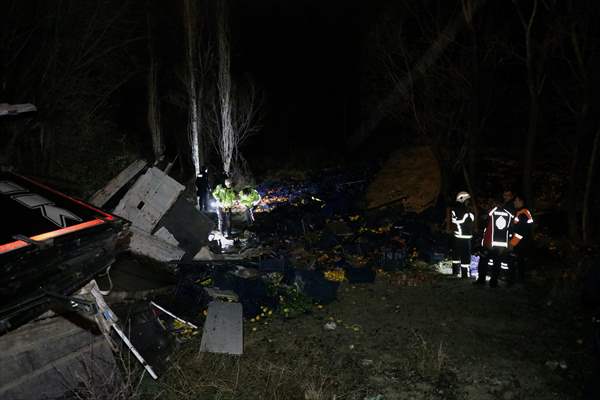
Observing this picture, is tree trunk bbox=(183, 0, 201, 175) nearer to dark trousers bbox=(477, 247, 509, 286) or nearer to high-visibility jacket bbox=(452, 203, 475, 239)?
high-visibility jacket bbox=(452, 203, 475, 239)

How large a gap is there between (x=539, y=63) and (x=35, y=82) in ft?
32.4

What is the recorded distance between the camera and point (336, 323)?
6141mm

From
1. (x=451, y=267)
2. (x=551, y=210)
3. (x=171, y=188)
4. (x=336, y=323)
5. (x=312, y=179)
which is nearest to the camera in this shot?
(x=336, y=323)

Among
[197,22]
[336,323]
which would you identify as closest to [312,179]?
[197,22]

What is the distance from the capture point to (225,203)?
34.0ft

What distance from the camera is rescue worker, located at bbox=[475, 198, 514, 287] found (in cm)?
705

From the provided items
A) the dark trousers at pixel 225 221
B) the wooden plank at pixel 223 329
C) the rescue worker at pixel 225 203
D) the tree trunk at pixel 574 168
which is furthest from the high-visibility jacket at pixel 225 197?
the tree trunk at pixel 574 168

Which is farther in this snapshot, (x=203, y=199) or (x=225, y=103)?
(x=225, y=103)

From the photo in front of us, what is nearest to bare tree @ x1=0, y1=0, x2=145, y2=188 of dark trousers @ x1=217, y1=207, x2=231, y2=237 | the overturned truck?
dark trousers @ x1=217, y1=207, x2=231, y2=237

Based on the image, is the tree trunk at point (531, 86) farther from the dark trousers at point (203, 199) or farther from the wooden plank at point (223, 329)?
the dark trousers at point (203, 199)

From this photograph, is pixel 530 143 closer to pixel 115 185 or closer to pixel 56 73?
pixel 115 185

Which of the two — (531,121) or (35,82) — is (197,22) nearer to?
(35,82)

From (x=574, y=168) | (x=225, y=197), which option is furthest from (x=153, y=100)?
(x=574, y=168)

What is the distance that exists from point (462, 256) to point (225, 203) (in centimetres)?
570
